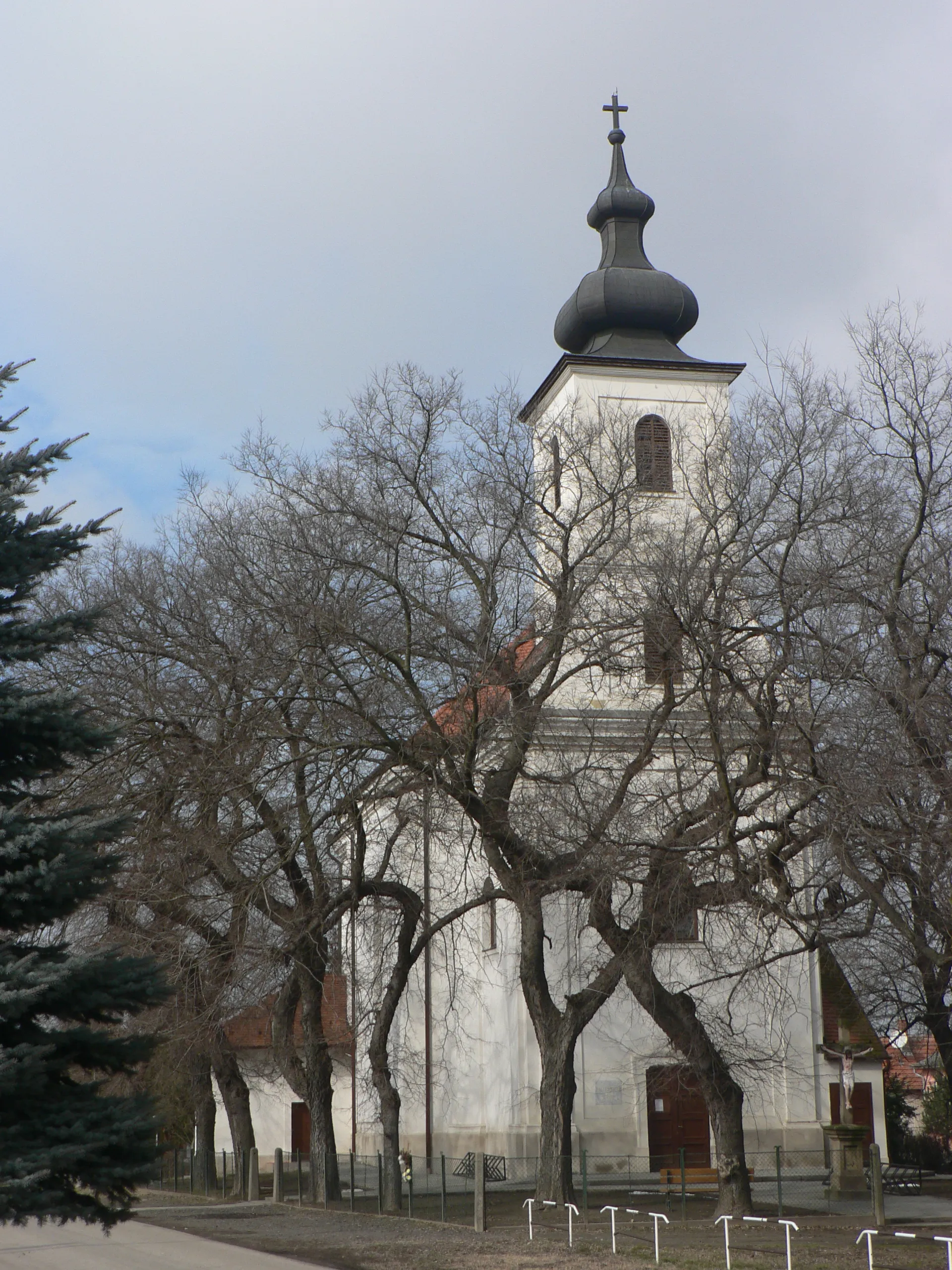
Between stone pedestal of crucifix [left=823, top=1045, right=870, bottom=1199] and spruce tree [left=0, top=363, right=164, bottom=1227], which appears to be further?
stone pedestal of crucifix [left=823, top=1045, right=870, bottom=1199]

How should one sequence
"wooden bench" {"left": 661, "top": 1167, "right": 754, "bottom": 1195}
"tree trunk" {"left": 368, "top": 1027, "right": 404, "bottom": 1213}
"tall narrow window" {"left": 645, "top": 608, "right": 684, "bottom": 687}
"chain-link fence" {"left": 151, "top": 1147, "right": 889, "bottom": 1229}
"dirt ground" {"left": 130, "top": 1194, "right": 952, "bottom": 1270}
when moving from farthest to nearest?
"wooden bench" {"left": 661, "top": 1167, "right": 754, "bottom": 1195} → "tree trunk" {"left": 368, "top": 1027, "right": 404, "bottom": 1213} → "chain-link fence" {"left": 151, "top": 1147, "right": 889, "bottom": 1229} → "tall narrow window" {"left": 645, "top": 608, "right": 684, "bottom": 687} → "dirt ground" {"left": 130, "top": 1194, "right": 952, "bottom": 1270}

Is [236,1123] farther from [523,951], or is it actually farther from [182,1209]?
[523,951]

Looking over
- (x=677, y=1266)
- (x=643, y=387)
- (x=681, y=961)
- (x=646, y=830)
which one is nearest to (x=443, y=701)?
(x=646, y=830)

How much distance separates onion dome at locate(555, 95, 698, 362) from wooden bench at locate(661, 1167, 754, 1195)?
18489 millimetres

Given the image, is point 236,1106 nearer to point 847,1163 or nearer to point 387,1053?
point 387,1053

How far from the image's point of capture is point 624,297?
113 feet

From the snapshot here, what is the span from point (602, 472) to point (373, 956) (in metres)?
9.01

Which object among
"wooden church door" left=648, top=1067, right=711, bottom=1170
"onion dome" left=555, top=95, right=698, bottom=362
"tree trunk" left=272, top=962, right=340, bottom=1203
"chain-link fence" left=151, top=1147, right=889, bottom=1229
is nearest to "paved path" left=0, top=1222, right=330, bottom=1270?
"chain-link fence" left=151, top=1147, right=889, bottom=1229

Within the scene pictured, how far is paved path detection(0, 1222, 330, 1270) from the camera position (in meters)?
15.7

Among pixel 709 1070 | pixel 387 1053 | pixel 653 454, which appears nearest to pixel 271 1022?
pixel 387 1053

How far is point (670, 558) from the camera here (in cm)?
1709

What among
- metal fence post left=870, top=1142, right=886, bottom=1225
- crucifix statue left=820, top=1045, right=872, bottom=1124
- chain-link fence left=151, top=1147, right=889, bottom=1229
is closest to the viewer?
metal fence post left=870, top=1142, right=886, bottom=1225

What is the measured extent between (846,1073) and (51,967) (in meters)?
23.1

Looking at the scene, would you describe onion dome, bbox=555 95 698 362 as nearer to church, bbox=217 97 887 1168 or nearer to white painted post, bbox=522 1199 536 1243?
church, bbox=217 97 887 1168
